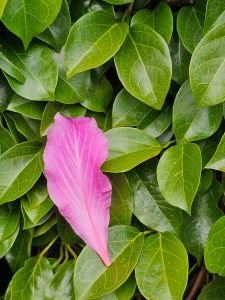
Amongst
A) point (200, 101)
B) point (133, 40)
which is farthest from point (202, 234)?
point (133, 40)

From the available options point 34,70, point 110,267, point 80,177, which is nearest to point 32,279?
point 110,267

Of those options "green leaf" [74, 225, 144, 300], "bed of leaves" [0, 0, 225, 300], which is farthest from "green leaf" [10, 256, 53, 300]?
"green leaf" [74, 225, 144, 300]

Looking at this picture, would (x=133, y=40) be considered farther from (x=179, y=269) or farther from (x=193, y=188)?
(x=179, y=269)

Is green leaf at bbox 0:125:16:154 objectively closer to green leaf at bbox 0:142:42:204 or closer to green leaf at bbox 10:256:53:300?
green leaf at bbox 0:142:42:204

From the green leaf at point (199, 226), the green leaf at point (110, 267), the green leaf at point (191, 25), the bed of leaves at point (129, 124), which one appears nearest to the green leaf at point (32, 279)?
the bed of leaves at point (129, 124)

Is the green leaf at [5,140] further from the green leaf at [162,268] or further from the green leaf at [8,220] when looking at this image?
the green leaf at [162,268]

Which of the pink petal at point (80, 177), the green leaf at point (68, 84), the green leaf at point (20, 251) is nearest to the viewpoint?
the pink petal at point (80, 177)

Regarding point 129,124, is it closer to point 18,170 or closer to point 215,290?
point 18,170
